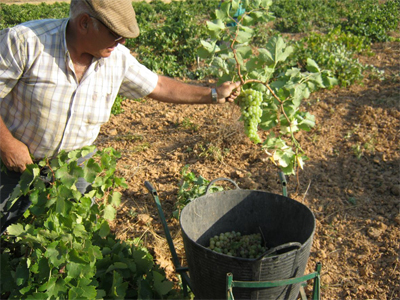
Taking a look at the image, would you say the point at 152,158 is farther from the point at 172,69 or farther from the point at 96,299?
the point at 172,69

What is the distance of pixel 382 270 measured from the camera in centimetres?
321

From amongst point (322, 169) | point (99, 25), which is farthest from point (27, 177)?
point (322, 169)

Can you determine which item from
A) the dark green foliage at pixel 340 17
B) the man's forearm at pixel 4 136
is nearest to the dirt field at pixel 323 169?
the man's forearm at pixel 4 136

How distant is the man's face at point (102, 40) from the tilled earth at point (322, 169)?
170cm

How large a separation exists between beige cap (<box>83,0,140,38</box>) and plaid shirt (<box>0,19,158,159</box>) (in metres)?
0.36

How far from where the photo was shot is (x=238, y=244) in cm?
262

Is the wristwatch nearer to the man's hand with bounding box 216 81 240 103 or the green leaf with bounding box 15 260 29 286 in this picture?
the man's hand with bounding box 216 81 240 103

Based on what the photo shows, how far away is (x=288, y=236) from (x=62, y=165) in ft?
4.95

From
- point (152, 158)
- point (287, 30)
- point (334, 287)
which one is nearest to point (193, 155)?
point (152, 158)

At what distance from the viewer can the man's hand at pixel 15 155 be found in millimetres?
2496

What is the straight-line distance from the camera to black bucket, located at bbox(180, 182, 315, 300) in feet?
6.82

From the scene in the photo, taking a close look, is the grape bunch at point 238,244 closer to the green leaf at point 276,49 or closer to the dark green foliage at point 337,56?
the green leaf at point 276,49

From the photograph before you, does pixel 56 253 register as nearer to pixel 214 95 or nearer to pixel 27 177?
pixel 27 177

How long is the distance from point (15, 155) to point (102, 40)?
0.90 metres
